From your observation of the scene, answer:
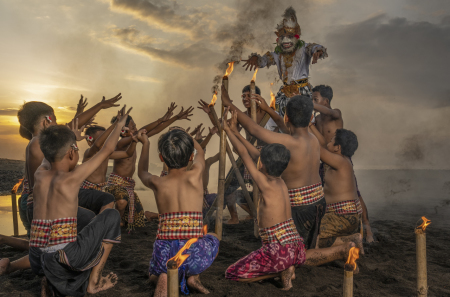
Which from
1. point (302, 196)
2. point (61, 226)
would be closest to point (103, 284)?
point (61, 226)

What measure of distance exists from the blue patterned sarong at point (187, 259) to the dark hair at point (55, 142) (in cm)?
135

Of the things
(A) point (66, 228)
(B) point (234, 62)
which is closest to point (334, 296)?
(A) point (66, 228)

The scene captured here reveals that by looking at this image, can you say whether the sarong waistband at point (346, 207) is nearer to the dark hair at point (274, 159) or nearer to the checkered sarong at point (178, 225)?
the dark hair at point (274, 159)

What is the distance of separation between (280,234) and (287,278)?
469 millimetres

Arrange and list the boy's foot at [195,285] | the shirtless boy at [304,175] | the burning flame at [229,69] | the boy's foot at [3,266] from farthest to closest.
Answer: the burning flame at [229,69] < the shirtless boy at [304,175] < the boy's foot at [3,266] < the boy's foot at [195,285]

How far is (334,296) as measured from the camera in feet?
11.4

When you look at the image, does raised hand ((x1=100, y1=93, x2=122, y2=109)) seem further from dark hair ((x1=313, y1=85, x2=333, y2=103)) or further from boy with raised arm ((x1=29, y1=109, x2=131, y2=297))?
dark hair ((x1=313, y1=85, x2=333, y2=103))

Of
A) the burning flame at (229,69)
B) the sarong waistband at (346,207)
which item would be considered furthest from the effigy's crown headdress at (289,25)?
the sarong waistband at (346,207)

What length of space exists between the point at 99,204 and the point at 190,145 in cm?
192

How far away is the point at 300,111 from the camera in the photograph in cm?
438

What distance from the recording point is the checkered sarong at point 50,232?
3182 millimetres

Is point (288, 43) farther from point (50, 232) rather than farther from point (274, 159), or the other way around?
point (50, 232)

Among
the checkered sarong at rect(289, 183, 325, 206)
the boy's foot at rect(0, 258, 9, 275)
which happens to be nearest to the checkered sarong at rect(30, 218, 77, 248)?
the boy's foot at rect(0, 258, 9, 275)

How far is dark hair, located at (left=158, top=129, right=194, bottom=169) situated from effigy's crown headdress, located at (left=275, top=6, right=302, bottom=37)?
4181mm
